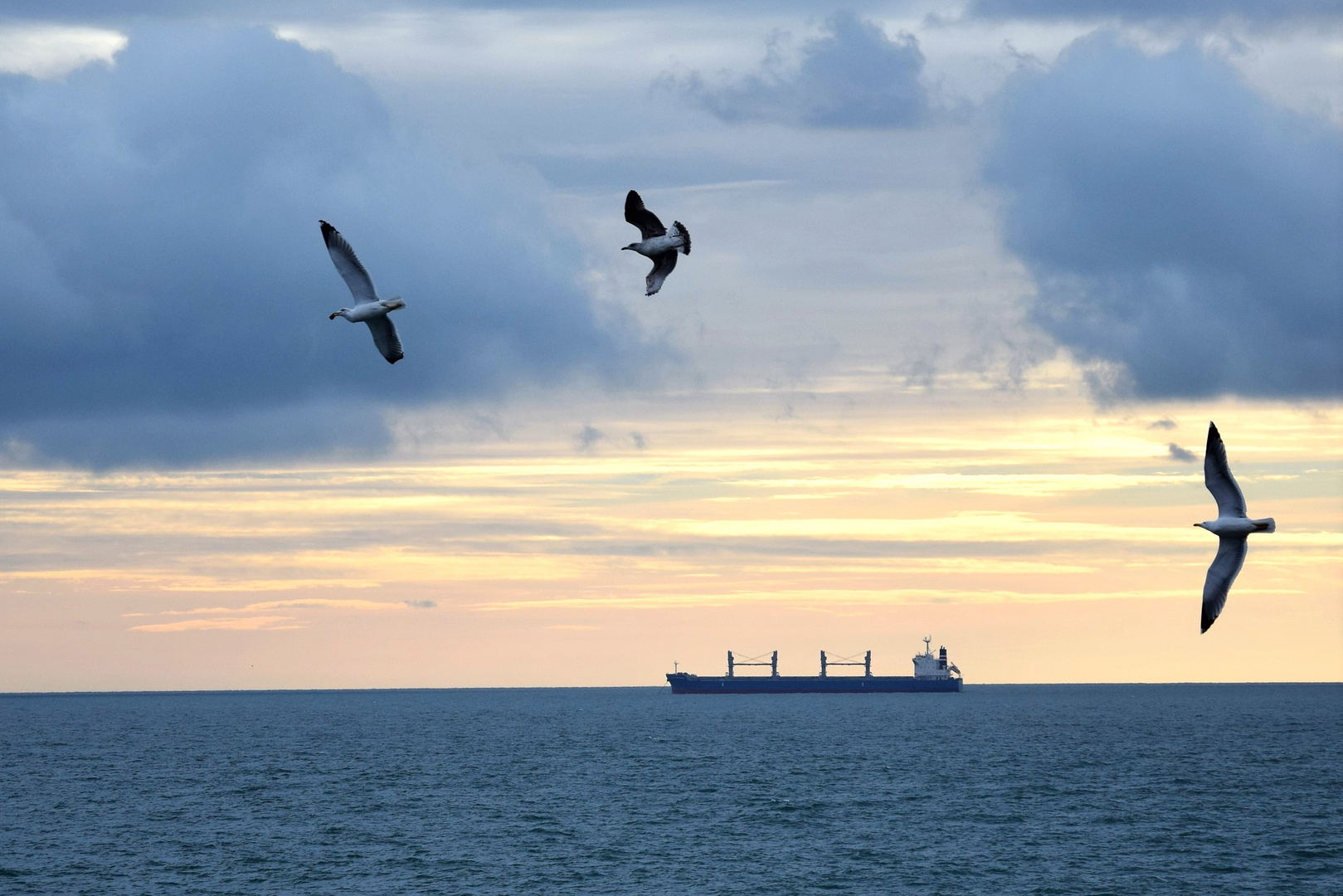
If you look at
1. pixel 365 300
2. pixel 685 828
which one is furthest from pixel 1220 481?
pixel 685 828

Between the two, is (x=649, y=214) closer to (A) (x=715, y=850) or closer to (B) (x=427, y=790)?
(A) (x=715, y=850)

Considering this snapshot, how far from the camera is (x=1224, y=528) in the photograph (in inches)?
1184

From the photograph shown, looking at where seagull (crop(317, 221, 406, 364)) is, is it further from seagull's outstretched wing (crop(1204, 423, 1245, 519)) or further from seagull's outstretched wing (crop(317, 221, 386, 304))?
seagull's outstretched wing (crop(1204, 423, 1245, 519))

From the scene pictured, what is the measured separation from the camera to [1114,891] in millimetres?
88750

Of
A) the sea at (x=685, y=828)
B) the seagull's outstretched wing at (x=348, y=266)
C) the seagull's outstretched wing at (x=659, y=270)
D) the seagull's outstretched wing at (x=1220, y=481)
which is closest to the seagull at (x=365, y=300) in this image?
the seagull's outstretched wing at (x=348, y=266)

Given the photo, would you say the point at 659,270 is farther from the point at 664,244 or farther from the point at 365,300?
the point at 365,300

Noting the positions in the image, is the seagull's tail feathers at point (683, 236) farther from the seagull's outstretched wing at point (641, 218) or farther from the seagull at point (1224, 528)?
the seagull at point (1224, 528)

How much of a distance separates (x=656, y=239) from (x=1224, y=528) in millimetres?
13123

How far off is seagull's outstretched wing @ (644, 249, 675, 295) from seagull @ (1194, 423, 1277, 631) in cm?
1141

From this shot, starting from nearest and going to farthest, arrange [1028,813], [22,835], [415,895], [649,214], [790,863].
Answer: [649,214]
[415,895]
[790,863]
[22,835]
[1028,813]

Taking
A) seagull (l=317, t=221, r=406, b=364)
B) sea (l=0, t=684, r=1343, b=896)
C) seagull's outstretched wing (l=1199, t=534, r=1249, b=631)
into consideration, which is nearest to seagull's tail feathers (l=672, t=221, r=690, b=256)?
seagull (l=317, t=221, r=406, b=364)

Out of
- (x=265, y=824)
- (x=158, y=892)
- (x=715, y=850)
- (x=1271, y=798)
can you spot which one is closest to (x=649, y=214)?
(x=158, y=892)

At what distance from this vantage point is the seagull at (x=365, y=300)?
104 feet

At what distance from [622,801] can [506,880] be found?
45.1 metres
